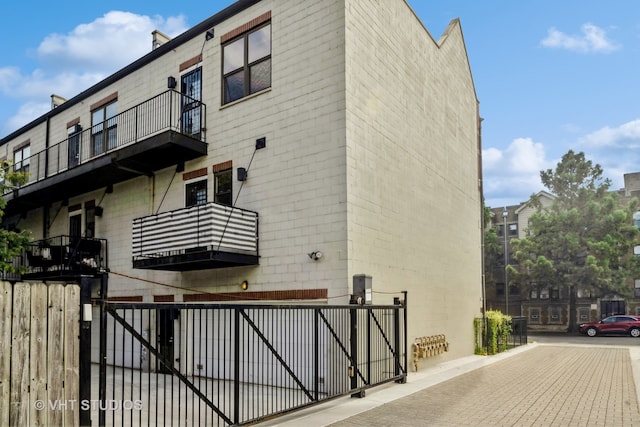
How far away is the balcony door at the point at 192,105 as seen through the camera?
49.7 ft

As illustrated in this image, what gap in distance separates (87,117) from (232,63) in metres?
7.57

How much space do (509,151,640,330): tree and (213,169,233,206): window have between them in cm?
3152

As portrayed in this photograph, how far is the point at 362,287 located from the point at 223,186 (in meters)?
5.09

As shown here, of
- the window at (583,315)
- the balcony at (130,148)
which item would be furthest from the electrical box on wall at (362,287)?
the window at (583,315)

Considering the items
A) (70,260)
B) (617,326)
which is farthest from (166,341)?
(617,326)

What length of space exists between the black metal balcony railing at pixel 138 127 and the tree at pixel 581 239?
31687mm

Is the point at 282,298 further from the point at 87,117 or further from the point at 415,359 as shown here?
the point at 87,117

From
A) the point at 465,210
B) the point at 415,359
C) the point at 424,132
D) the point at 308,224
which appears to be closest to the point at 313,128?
the point at 308,224

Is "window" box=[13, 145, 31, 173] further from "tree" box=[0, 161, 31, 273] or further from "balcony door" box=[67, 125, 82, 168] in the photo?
"tree" box=[0, 161, 31, 273]

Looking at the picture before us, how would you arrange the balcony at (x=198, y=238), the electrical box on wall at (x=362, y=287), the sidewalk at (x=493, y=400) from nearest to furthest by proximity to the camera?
the sidewalk at (x=493, y=400)
the electrical box on wall at (x=362, y=287)
the balcony at (x=198, y=238)

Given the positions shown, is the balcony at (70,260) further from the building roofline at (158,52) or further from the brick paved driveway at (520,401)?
the brick paved driveway at (520,401)

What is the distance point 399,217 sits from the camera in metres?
14.2

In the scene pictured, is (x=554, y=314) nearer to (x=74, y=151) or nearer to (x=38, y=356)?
(x=74, y=151)

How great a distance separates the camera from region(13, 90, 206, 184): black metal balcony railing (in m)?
15.3
